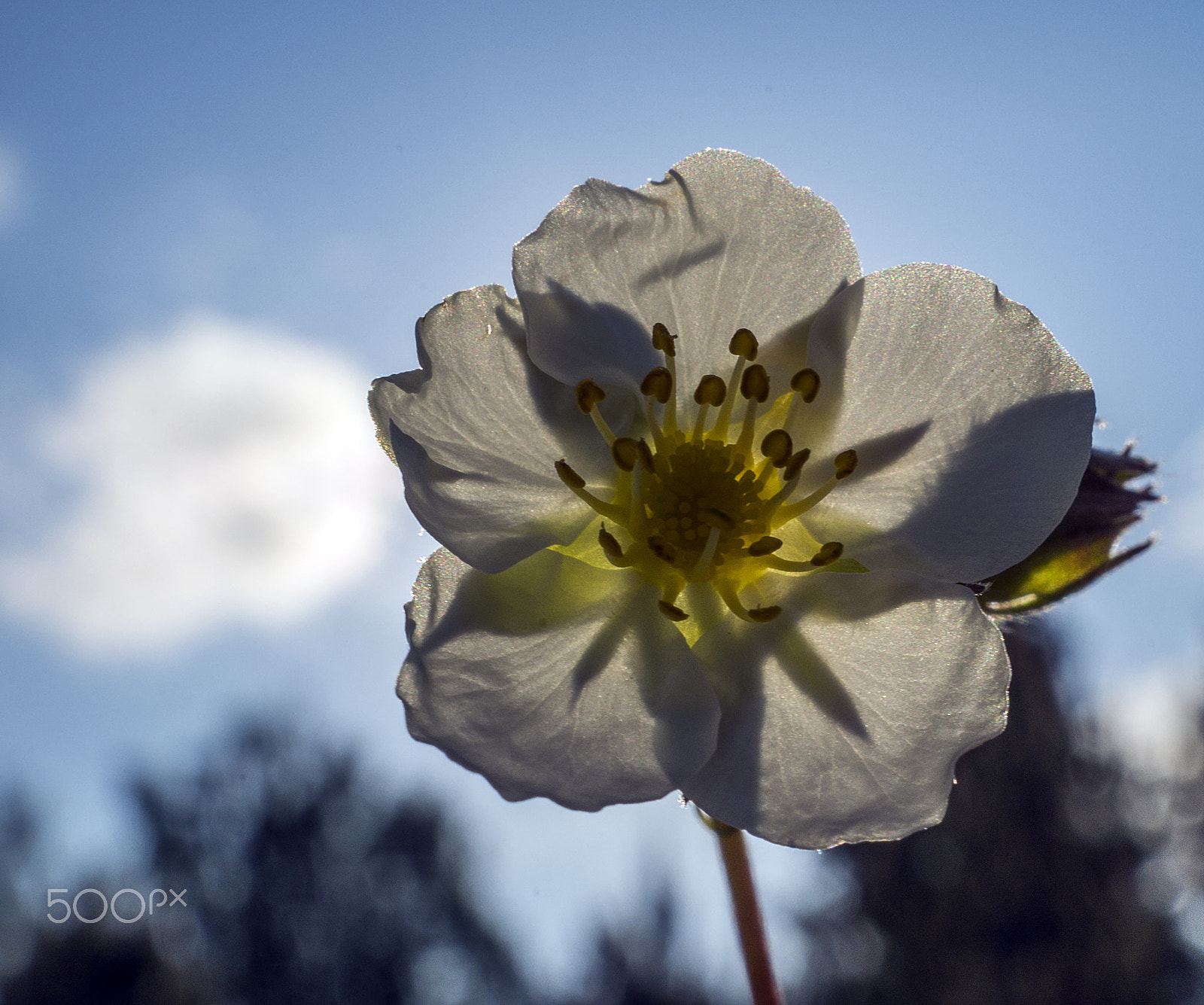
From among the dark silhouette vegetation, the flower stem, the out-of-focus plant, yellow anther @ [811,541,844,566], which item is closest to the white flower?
yellow anther @ [811,541,844,566]

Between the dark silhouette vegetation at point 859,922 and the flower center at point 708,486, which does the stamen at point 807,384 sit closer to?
the flower center at point 708,486

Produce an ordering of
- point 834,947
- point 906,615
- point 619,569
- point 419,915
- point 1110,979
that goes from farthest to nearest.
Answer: point 419,915, point 834,947, point 1110,979, point 619,569, point 906,615

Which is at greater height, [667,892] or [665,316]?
[665,316]

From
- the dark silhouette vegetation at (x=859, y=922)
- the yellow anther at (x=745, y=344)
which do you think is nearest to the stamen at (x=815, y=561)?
the yellow anther at (x=745, y=344)

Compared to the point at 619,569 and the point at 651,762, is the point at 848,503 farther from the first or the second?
the point at 651,762

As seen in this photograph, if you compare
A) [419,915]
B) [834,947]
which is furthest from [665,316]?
[419,915]
